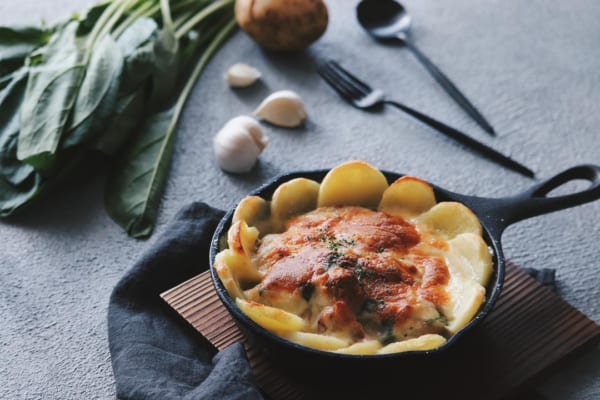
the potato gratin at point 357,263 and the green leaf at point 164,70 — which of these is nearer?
the potato gratin at point 357,263

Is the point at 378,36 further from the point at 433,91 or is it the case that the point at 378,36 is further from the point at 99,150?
the point at 99,150

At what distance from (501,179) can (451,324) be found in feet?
3.20

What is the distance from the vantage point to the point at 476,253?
1.59 metres

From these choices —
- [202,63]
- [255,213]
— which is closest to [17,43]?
[202,63]

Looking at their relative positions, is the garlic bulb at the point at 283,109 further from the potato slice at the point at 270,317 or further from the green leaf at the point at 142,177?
the potato slice at the point at 270,317

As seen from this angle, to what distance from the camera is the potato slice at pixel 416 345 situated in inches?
54.8

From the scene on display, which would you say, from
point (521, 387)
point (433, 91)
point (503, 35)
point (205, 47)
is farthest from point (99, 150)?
point (503, 35)

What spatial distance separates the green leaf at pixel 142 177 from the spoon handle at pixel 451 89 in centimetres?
94

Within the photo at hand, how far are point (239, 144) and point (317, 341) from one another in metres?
1.00

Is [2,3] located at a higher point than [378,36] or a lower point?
higher

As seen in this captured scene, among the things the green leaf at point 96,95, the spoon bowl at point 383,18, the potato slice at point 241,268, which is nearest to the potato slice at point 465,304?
the potato slice at point 241,268

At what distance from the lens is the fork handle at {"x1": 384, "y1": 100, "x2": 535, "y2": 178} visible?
238 cm

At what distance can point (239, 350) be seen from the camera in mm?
1584

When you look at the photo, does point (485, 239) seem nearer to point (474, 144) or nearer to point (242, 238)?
point (242, 238)
